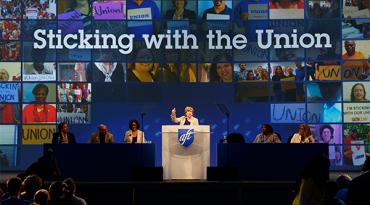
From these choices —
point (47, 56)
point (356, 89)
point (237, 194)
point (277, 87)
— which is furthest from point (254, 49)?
point (237, 194)

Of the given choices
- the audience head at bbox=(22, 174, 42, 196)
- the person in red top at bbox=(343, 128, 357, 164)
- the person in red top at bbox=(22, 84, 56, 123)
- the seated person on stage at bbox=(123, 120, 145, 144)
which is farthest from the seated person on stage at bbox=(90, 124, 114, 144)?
the audience head at bbox=(22, 174, 42, 196)

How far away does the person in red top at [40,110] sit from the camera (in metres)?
20.0

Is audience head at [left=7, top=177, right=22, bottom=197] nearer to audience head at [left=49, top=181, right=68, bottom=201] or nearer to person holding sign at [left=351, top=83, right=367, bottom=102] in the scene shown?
audience head at [left=49, top=181, right=68, bottom=201]

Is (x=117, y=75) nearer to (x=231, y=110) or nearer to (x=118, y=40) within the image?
(x=118, y=40)

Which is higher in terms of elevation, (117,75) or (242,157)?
(117,75)

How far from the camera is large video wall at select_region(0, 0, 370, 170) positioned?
784 inches

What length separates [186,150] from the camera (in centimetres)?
1523

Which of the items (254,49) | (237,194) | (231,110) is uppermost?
(254,49)

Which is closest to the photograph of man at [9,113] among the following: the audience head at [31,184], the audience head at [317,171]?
the audience head at [31,184]

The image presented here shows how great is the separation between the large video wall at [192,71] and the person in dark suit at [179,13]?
2 cm

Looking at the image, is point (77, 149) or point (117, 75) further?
point (117, 75)

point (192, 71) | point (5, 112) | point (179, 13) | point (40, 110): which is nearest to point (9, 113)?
point (5, 112)

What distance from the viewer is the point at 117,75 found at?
1998 cm

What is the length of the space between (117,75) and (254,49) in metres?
2.90
